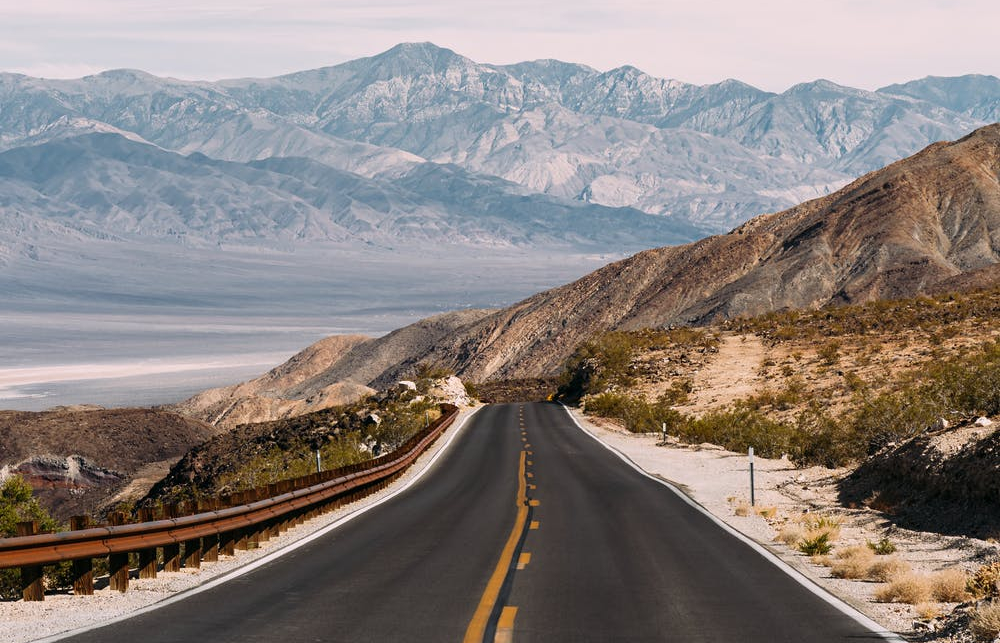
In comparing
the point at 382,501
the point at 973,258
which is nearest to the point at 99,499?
the point at 382,501

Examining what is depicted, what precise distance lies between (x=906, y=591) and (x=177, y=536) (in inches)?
333

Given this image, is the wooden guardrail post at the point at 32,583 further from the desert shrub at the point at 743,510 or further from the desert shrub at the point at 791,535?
the desert shrub at the point at 743,510

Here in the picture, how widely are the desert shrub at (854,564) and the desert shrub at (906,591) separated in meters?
1.28

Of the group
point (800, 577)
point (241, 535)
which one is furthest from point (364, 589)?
point (800, 577)

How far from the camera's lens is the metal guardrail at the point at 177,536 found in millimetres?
11702

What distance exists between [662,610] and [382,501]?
13243mm

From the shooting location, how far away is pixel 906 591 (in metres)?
12.1

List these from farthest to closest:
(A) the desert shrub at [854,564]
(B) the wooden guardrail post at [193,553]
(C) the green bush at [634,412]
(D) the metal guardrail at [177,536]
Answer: (C) the green bush at [634,412] < (B) the wooden guardrail post at [193,553] < (A) the desert shrub at [854,564] < (D) the metal guardrail at [177,536]

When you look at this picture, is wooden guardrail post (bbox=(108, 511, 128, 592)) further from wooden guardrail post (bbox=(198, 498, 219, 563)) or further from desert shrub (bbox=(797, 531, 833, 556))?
desert shrub (bbox=(797, 531, 833, 556))

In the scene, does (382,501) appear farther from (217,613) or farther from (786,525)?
(217,613)

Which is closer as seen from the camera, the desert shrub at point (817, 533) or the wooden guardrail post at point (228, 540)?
the desert shrub at point (817, 533)

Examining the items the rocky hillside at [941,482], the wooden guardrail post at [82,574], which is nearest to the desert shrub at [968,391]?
the rocky hillside at [941,482]

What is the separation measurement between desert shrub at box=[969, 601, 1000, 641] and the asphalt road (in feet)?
3.04

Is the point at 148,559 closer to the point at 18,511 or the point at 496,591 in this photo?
the point at 496,591
